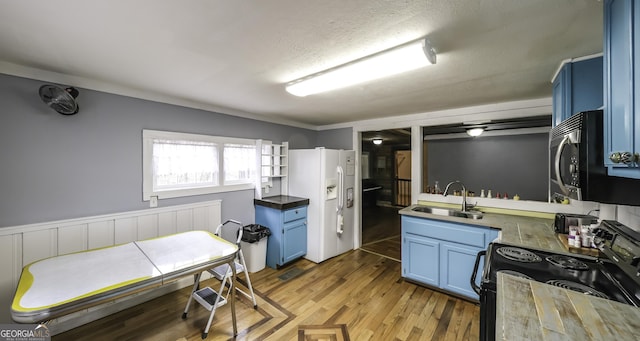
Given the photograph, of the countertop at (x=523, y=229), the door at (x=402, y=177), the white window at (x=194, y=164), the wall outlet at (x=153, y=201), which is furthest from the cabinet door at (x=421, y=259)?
the door at (x=402, y=177)

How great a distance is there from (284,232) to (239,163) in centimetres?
123

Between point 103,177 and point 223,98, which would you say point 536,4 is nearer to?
point 223,98

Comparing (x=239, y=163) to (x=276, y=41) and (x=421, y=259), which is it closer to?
(x=276, y=41)

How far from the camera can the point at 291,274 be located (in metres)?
3.10

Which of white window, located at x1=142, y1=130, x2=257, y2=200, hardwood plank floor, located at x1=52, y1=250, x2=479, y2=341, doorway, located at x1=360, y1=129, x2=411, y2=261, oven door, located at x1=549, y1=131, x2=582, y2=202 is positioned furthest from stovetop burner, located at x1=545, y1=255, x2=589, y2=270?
doorway, located at x1=360, y1=129, x2=411, y2=261

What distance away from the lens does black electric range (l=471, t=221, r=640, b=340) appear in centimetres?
105

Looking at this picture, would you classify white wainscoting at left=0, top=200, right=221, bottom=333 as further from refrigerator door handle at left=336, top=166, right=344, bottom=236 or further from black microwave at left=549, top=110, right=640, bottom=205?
black microwave at left=549, top=110, right=640, bottom=205

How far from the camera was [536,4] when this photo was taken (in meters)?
1.09

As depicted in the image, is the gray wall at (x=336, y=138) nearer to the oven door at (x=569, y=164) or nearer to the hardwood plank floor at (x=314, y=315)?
the hardwood plank floor at (x=314, y=315)

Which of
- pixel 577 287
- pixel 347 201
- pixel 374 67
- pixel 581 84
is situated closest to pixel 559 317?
pixel 577 287

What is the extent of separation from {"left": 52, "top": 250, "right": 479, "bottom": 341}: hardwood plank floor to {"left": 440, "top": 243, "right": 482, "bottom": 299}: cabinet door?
15cm

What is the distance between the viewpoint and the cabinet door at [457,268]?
239cm

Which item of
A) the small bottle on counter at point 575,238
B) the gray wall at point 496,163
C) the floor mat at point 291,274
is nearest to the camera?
the small bottle on counter at point 575,238

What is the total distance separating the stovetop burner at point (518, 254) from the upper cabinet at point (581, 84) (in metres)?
1.00
